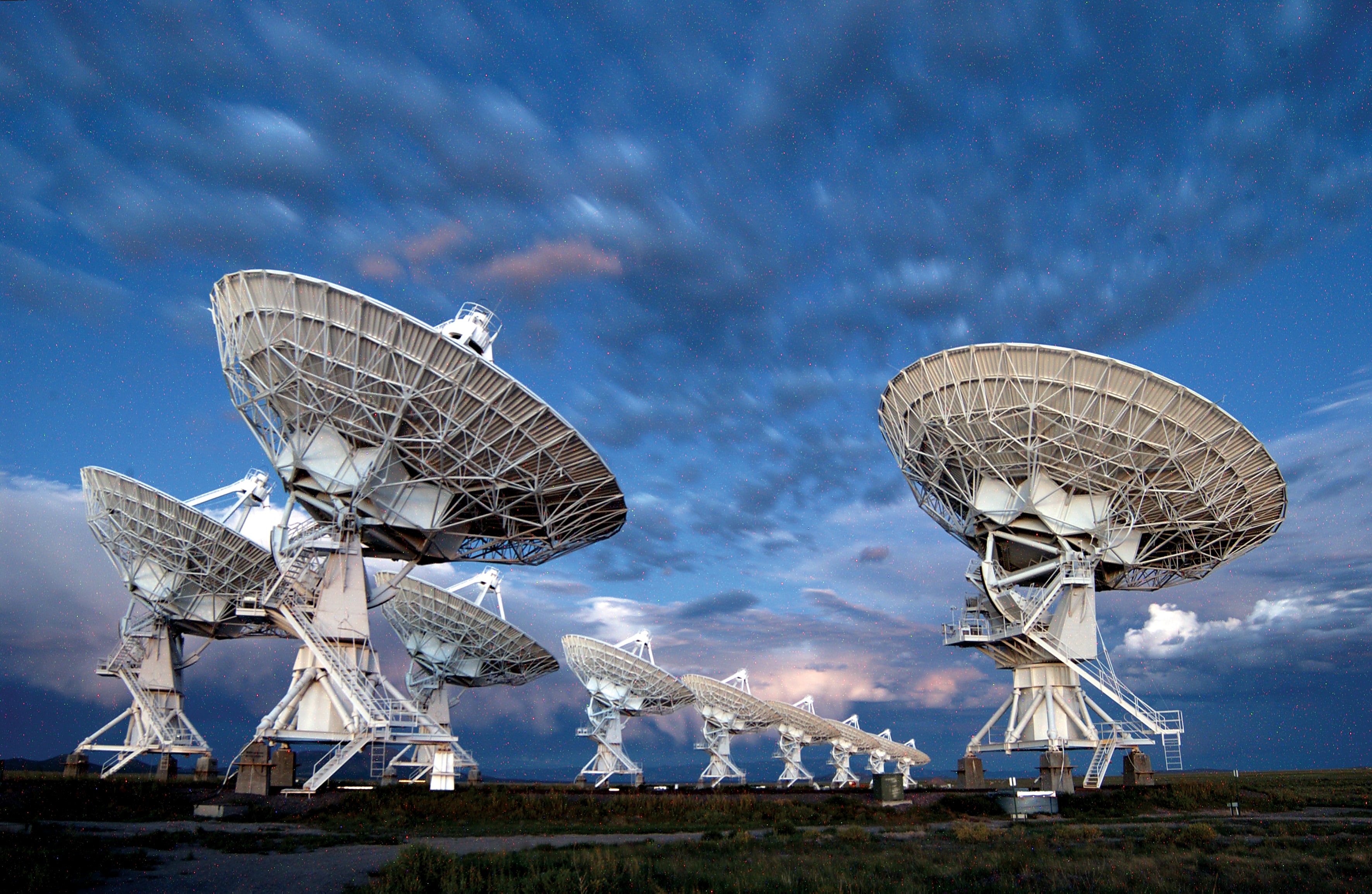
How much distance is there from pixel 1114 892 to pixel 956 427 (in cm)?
2346

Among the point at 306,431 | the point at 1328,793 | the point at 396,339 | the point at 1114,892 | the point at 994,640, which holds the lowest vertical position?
the point at 1328,793

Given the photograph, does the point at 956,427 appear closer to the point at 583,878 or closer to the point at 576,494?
the point at 576,494

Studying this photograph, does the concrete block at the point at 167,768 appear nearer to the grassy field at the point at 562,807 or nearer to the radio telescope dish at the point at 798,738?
the grassy field at the point at 562,807

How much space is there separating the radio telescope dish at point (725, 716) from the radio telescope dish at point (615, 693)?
14.0 feet

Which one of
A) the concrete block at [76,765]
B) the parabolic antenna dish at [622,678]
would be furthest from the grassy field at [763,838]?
the parabolic antenna dish at [622,678]

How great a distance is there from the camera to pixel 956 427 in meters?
34.3

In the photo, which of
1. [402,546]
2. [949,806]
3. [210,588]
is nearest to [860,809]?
[949,806]

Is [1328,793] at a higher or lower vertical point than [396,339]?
lower

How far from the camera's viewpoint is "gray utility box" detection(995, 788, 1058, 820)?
2979cm

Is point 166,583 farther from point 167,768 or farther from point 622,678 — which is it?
point 622,678

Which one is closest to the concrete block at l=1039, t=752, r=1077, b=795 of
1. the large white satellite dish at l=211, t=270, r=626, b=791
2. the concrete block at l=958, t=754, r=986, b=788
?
the concrete block at l=958, t=754, r=986, b=788

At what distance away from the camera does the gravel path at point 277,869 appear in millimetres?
13172

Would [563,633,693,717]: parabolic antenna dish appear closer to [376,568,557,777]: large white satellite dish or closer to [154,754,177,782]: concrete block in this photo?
[376,568,557,777]: large white satellite dish

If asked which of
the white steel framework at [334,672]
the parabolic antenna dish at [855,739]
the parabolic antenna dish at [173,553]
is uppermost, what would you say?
the parabolic antenna dish at [173,553]
